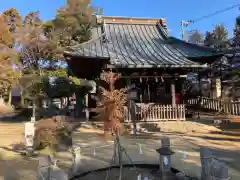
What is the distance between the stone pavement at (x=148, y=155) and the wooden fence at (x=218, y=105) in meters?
6.76

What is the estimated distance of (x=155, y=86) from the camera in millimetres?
14133

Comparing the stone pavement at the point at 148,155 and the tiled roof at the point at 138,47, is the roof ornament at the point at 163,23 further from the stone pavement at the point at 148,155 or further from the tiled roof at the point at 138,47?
the stone pavement at the point at 148,155

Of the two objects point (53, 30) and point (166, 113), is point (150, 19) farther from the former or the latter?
point (53, 30)

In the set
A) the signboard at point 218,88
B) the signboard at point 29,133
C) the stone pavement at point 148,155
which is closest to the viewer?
the stone pavement at point 148,155

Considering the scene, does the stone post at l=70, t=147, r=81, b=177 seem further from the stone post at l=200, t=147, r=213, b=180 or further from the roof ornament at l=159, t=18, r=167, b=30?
the roof ornament at l=159, t=18, r=167, b=30

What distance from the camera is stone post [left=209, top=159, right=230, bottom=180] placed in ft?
12.7

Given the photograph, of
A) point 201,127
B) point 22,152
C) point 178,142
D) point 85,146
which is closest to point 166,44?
point 201,127

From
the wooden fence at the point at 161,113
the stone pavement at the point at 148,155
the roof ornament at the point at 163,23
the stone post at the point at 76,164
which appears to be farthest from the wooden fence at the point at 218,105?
the stone post at the point at 76,164

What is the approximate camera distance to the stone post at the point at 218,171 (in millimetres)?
3861

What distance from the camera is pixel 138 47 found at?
42.2 ft

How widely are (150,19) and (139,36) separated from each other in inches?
88.9

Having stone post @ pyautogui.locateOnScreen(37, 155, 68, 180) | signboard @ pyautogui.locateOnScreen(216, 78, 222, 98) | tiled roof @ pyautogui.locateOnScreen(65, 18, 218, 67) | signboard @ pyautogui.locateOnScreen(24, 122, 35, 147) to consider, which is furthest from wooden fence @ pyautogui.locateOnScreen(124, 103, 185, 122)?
signboard @ pyautogui.locateOnScreen(216, 78, 222, 98)

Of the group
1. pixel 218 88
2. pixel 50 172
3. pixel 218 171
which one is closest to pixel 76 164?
pixel 50 172

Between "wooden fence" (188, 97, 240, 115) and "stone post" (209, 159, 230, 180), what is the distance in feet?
35.8
